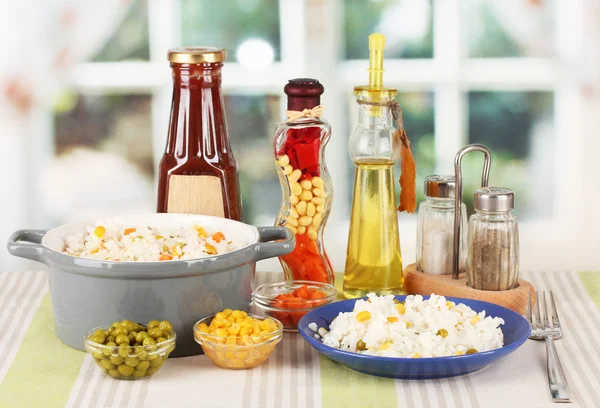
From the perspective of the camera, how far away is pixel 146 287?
1206 millimetres

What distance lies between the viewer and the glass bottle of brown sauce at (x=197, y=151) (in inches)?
57.5

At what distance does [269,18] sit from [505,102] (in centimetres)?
50

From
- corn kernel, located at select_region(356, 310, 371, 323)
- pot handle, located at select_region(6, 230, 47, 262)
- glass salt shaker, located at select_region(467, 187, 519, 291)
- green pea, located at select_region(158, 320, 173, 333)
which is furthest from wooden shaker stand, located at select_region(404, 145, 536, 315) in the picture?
pot handle, located at select_region(6, 230, 47, 262)

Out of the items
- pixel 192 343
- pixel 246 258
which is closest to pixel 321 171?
pixel 246 258

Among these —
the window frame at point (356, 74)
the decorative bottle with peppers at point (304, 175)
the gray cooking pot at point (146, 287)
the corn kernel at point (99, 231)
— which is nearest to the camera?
the gray cooking pot at point (146, 287)

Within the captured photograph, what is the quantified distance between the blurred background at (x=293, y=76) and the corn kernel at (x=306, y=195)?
0.34 meters

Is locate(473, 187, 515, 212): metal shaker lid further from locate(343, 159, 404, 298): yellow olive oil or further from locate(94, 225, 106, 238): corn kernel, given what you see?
locate(94, 225, 106, 238): corn kernel

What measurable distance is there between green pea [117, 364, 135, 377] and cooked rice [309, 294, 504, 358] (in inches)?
10.0

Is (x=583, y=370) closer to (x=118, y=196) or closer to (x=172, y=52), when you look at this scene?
(x=172, y=52)

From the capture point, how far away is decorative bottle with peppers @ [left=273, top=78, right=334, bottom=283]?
1.44 meters

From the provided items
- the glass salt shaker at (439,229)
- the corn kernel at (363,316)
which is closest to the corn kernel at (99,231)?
the corn kernel at (363,316)

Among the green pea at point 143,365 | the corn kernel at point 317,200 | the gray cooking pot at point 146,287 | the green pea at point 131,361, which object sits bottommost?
the green pea at point 143,365

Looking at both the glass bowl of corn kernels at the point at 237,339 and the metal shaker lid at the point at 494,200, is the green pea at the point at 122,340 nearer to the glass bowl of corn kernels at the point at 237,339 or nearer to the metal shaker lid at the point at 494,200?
the glass bowl of corn kernels at the point at 237,339

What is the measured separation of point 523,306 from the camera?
4.54ft
